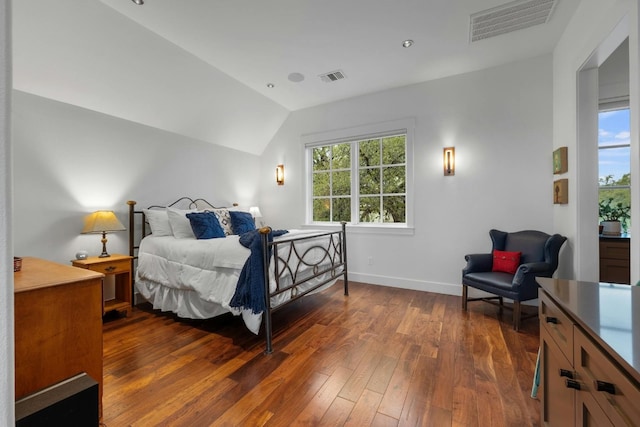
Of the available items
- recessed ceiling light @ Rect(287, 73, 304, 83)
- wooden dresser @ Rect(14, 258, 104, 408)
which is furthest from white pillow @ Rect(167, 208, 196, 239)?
recessed ceiling light @ Rect(287, 73, 304, 83)

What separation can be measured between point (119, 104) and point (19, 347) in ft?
9.35

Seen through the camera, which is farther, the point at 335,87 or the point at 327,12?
the point at 335,87

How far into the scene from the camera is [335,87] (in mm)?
3967

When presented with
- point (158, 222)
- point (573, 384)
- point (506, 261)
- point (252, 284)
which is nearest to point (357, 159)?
point (506, 261)

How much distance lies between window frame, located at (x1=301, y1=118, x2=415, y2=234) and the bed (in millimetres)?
813

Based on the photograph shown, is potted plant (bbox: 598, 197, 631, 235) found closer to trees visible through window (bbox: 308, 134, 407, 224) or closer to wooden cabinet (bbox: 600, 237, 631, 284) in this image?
wooden cabinet (bbox: 600, 237, 631, 284)

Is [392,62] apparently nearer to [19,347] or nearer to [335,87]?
[335,87]

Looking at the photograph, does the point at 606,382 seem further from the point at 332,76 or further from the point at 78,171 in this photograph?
the point at 78,171

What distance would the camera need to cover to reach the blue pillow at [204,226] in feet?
10.6

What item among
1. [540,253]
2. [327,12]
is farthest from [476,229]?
[327,12]

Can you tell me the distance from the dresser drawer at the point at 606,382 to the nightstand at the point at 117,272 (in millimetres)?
3621

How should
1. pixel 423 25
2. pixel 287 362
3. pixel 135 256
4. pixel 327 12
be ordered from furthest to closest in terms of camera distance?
1. pixel 135 256
2. pixel 423 25
3. pixel 327 12
4. pixel 287 362

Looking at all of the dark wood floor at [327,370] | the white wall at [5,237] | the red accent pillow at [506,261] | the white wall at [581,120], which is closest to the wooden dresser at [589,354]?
the dark wood floor at [327,370]

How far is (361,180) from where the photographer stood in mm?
4445
